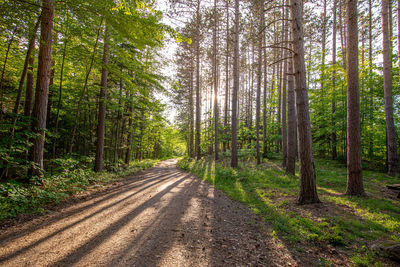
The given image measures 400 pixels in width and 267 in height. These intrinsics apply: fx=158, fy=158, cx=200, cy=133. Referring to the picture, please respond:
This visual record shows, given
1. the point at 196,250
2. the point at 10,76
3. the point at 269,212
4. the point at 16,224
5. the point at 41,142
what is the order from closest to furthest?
the point at 196,250 < the point at 16,224 < the point at 269,212 < the point at 41,142 < the point at 10,76

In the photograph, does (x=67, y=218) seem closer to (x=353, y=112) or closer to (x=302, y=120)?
(x=302, y=120)

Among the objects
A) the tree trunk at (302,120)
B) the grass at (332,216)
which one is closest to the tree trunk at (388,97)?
the grass at (332,216)

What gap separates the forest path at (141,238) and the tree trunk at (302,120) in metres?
2.25

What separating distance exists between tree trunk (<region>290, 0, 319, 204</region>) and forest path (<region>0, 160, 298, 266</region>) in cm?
225

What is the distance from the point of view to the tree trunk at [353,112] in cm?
609

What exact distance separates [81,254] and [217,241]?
2.52 metres

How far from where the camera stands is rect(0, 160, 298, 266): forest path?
106 inches

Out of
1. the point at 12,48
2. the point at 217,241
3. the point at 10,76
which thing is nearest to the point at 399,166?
the point at 217,241

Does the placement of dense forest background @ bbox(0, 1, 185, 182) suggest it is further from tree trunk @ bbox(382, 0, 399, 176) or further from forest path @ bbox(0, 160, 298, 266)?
tree trunk @ bbox(382, 0, 399, 176)

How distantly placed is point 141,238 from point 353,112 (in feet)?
27.4

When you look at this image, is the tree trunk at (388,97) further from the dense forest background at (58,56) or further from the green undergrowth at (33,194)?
the green undergrowth at (33,194)

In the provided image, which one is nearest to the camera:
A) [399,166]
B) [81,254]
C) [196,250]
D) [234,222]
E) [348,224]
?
[81,254]

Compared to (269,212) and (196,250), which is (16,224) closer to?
(196,250)

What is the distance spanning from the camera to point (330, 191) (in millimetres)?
6875
